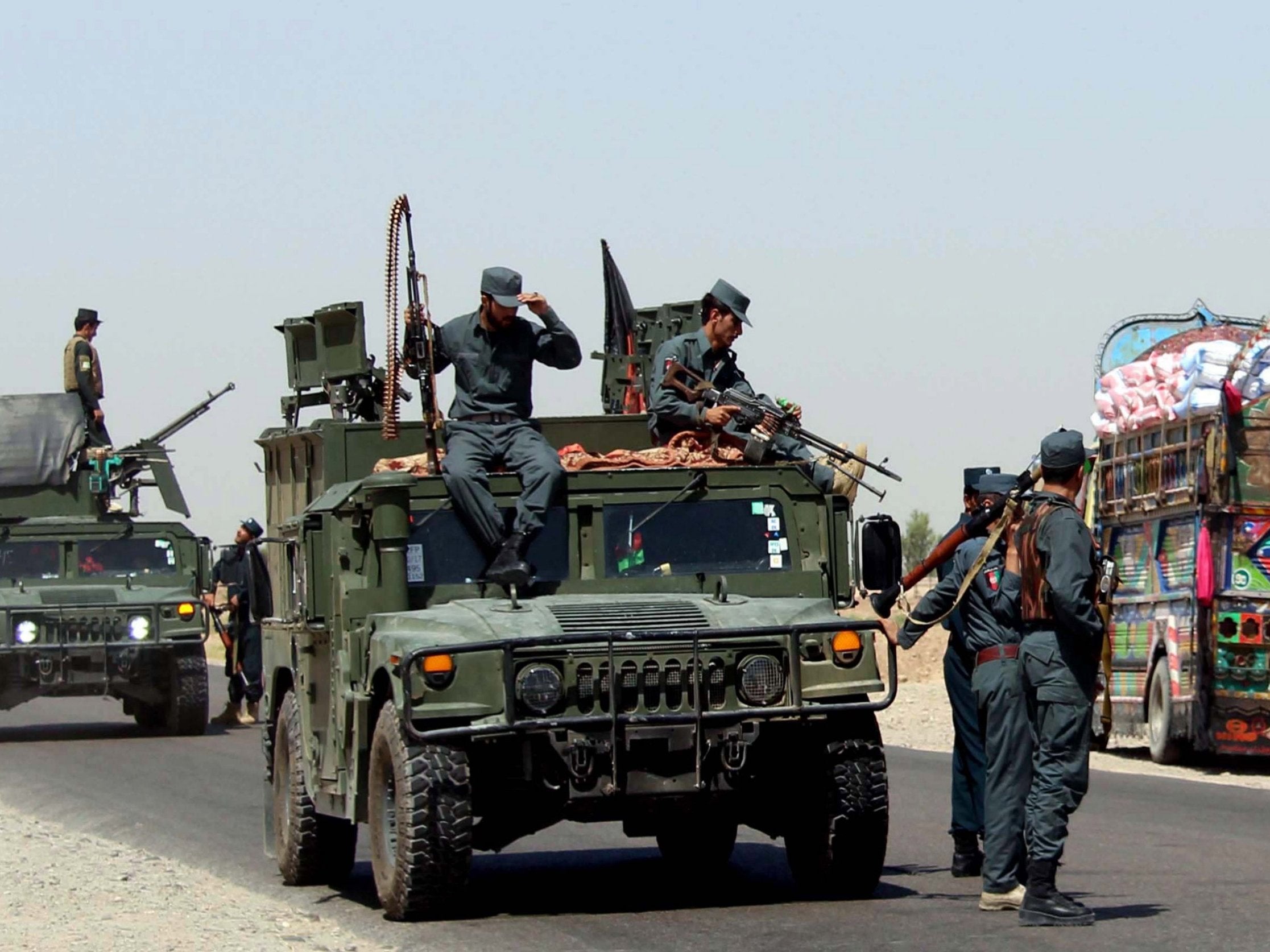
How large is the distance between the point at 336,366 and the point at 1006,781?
18.5 feet

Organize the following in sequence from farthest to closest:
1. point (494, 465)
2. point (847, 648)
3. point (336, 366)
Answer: point (336, 366), point (494, 465), point (847, 648)

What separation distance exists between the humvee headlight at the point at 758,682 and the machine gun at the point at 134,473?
16.2 meters

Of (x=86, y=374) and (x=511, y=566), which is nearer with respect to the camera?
(x=511, y=566)

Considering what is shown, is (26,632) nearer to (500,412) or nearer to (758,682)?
(500,412)

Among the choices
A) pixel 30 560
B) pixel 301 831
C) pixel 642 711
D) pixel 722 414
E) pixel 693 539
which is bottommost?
pixel 301 831

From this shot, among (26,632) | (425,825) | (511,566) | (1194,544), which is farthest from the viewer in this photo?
(26,632)

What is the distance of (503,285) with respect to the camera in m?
11.1

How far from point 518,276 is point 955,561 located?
2.28 metres

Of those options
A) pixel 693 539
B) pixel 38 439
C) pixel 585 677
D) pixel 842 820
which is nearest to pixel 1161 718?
pixel 693 539

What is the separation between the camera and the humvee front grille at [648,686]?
31.4 ft

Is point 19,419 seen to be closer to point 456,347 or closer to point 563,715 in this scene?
point 456,347

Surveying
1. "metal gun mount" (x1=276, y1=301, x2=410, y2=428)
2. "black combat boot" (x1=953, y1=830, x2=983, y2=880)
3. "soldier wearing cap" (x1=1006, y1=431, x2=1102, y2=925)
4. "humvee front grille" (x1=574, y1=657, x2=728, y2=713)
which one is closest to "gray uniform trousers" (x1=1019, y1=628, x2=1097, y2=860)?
"soldier wearing cap" (x1=1006, y1=431, x2=1102, y2=925)

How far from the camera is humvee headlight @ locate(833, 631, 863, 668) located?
9836 mm

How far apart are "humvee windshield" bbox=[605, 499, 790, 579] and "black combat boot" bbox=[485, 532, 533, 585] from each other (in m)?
0.41
